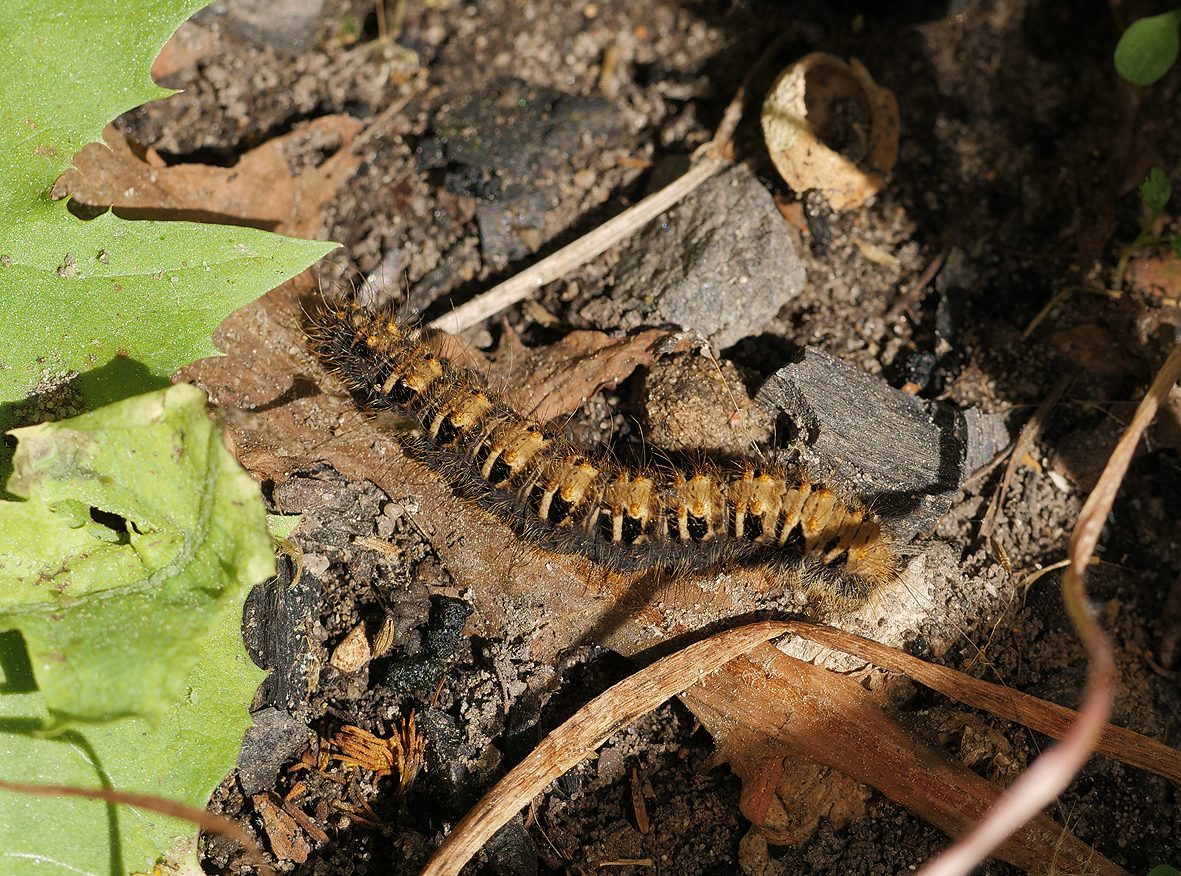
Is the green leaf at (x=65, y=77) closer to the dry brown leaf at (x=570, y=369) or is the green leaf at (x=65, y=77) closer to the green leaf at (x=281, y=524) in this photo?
the green leaf at (x=281, y=524)

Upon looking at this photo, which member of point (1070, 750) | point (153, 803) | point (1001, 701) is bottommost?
point (153, 803)

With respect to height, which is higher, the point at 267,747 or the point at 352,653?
the point at 352,653

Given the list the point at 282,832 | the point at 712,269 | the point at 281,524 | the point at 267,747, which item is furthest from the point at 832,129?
the point at 282,832

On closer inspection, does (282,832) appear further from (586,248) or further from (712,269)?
(712,269)

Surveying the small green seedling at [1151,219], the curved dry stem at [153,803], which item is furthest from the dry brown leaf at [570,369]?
the small green seedling at [1151,219]

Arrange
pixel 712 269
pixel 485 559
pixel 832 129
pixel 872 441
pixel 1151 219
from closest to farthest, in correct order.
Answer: pixel 485 559 → pixel 872 441 → pixel 712 269 → pixel 1151 219 → pixel 832 129

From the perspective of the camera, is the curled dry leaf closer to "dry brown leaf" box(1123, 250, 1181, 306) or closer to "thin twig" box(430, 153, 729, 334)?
"thin twig" box(430, 153, 729, 334)

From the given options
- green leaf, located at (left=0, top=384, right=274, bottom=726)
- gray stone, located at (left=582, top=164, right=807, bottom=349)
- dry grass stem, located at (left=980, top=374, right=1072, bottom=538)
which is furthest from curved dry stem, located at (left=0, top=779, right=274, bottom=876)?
dry grass stem, located at (left=980, top=374, right=1072, bottom=538)
